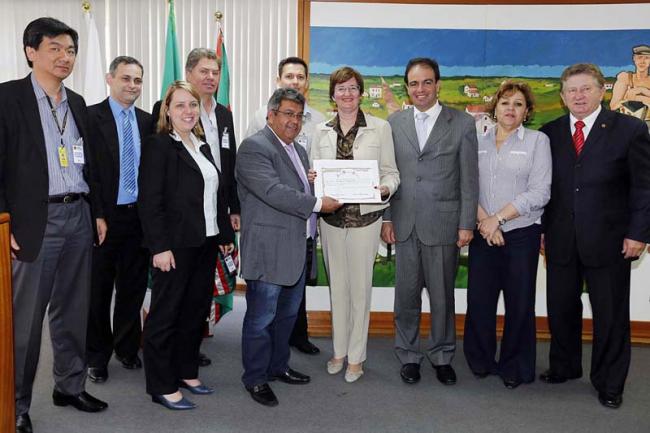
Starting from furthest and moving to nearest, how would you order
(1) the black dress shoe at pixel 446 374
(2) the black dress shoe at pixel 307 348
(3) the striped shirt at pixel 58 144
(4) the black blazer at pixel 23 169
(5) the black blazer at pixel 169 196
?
(2) the black dress shoe at pixel 307 348, (1) the black dress shoe at pixel 446 374, (5) the black blazer at pixel 169 196, (3) the striped shirt at pixel 58 144, (4) the black blazer at pixel 23 169

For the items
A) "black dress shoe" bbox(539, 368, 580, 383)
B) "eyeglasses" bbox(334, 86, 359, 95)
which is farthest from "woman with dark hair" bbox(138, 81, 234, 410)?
"black dress shoe" bbox(539, 368, 580, 383)

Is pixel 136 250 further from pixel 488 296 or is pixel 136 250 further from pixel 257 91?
pixel 257 91

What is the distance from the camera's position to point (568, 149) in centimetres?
349

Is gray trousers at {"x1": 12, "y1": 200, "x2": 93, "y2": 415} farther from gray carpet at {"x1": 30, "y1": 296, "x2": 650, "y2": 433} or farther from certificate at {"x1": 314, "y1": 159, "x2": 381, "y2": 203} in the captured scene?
certificate at {"x1": 314, "y1": 159, "x2": 381, "y2": 203}

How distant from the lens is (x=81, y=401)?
319 centimetres

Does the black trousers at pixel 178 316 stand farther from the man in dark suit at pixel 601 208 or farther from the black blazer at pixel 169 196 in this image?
the man in dark suit at pixel 601 208

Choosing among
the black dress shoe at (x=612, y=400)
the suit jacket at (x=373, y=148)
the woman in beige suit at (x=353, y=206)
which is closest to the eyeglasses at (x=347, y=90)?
the woman in beige suit at (x=353, y=206)

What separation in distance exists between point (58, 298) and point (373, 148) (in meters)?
1.89

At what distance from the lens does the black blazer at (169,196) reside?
117 inches

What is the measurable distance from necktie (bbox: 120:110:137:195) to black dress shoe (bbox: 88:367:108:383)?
109 cm

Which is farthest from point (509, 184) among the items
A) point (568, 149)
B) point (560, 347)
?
point (560, 347)

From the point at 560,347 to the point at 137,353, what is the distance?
8.87 feet

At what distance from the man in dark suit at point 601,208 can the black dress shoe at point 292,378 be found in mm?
1664

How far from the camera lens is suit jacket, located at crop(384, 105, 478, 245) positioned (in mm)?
3551
